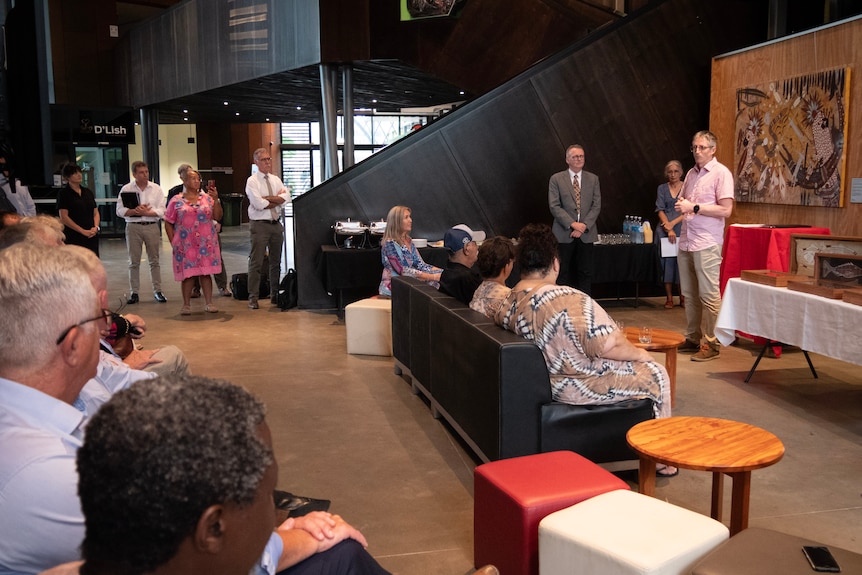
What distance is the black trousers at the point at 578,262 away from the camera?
8.11 m

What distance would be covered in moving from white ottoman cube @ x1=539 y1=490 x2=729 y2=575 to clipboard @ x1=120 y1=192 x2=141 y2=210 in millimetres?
7585

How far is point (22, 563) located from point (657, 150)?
8.97 metres

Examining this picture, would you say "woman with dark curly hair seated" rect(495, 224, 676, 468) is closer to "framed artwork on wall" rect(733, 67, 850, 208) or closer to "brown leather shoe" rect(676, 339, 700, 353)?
"brown leather shoe" rect(676, 339, 700, 353)

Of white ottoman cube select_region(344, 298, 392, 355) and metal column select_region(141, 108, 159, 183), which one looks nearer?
white ottoman cube select_region(344, 298, 392, 355)

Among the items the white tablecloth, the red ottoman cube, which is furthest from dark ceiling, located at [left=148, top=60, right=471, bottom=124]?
the red ottoman cube

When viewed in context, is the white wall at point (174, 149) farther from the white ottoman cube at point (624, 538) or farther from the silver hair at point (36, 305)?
the silver hair at point (36, 305)

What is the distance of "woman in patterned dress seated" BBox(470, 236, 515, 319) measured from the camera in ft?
15.1

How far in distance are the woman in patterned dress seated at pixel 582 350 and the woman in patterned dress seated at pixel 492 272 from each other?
729 millimetres

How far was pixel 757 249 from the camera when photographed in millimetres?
6727

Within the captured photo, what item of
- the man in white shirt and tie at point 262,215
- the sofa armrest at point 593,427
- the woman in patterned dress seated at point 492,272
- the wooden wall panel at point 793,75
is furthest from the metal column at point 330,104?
the sofa armrest at point 593,427

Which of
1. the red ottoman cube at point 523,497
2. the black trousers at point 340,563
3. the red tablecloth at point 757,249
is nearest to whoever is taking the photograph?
the black trousers at point 340,563

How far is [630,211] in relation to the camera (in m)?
9.51

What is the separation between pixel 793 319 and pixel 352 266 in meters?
4.53

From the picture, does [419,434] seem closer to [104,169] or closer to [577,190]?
[577,190]
